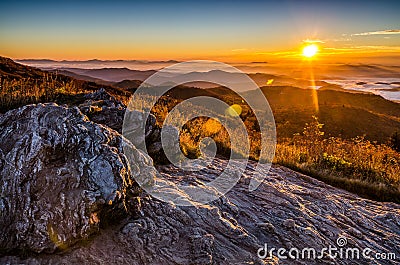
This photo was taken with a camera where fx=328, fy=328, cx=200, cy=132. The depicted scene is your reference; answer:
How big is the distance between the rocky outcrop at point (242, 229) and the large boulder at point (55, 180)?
0.21 m

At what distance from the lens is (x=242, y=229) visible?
4.52 meters

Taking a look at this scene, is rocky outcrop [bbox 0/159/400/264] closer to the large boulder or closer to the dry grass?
the large boulder

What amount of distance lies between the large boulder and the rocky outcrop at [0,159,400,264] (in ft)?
0.67

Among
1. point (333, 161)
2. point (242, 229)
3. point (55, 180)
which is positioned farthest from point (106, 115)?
point (333, 161)

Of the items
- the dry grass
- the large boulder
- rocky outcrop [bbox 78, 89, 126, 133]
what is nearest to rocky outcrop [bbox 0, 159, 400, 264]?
the large boulder

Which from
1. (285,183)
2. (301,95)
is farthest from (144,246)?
(301,95)

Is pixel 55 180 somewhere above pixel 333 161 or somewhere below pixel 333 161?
above

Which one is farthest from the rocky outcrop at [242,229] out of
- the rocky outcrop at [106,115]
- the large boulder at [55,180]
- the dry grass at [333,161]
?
the dry grass at [333,161]

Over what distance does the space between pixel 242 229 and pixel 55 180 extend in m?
2.50

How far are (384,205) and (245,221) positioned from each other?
393cm

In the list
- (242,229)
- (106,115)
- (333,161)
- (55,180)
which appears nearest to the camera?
(55,180)

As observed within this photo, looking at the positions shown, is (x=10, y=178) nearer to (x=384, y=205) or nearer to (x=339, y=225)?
(x=339, y=225)

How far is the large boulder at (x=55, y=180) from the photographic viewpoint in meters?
3.45

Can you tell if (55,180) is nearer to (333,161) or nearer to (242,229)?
(242,229)
